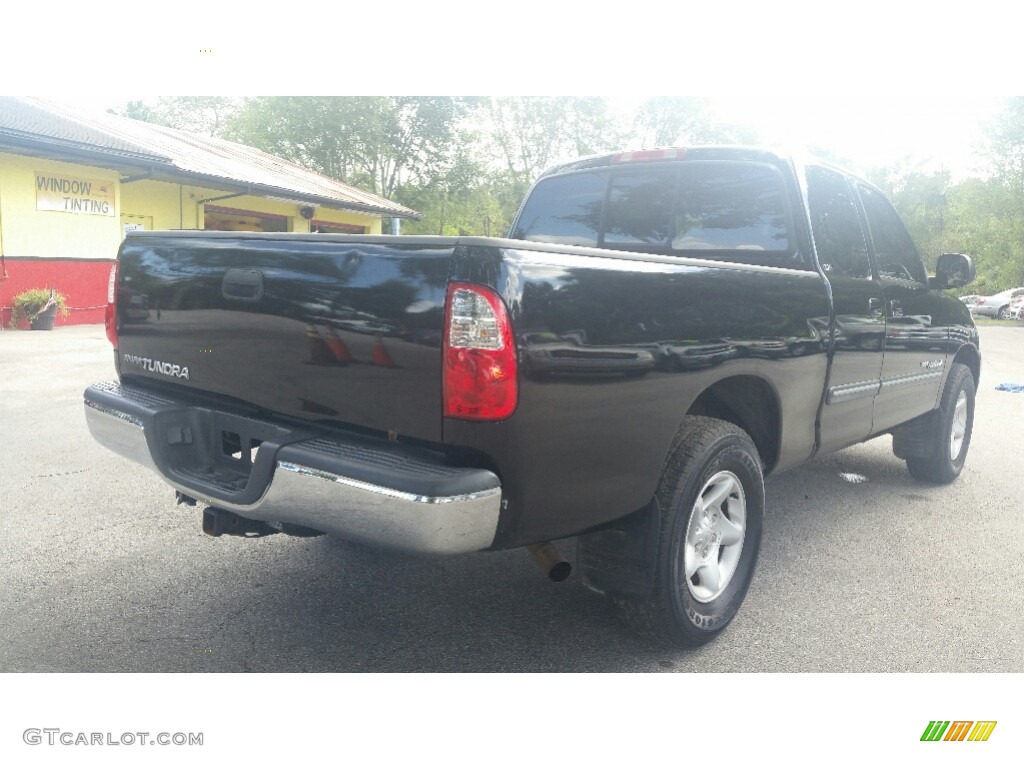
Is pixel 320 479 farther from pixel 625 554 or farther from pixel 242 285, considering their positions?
pixel 625 554

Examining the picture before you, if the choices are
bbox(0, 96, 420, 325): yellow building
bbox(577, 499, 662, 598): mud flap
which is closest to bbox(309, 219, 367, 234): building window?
bbox(0, 96, 420, 325): yellow building

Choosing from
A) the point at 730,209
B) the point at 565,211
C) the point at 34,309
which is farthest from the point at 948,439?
the point at 34,309

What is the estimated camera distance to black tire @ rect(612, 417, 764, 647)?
261cm

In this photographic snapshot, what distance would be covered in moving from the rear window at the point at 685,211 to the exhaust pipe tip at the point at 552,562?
5.57 ft

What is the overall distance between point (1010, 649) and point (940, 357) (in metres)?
2.21

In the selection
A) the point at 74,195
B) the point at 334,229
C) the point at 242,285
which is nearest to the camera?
the point at 242,285

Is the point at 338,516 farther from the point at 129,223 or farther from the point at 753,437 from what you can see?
the point at 129,223

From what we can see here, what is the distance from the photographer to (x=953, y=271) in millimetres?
4551

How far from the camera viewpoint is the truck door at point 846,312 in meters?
3.52

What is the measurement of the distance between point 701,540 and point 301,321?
154cm

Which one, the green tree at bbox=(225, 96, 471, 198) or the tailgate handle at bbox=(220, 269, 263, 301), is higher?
the green tree at bbox=(225, 96, 471, 198)

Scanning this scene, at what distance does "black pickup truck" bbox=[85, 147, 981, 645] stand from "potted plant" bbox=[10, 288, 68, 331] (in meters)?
10.5

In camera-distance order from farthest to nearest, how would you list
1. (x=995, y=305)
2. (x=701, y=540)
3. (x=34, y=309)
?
(x=995, y=305)
(x=34, y=309)
(x=701, y=540)

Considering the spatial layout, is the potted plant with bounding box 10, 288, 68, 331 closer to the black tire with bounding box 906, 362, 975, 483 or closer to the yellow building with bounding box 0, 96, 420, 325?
the yellow building with bounding box 0, 96, 420, 325
